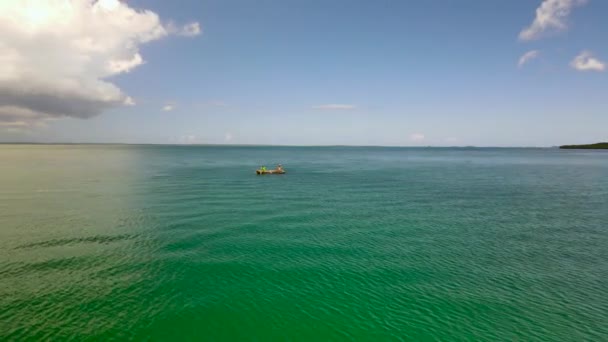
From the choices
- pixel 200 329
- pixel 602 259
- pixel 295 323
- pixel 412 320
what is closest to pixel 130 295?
pixel 200 329

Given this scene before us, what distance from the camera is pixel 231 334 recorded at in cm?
1923

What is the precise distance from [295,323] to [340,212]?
28660 millimetres

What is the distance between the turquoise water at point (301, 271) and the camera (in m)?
19.8

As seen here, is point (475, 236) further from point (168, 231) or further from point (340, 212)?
point (168, 231)

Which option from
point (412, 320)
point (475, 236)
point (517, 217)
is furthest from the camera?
point (517, 217)

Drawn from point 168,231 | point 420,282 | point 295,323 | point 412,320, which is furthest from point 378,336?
point 168,231

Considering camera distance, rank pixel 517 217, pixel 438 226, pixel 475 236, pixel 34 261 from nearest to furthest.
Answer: pixel 34 261 < pixel 475 236 < pixel 438 226 < pixel 517 217

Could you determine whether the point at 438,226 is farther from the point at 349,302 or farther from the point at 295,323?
the point at 295,323

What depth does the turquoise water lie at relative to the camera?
780 inches

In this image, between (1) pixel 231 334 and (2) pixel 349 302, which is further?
(2) pixel 349 302

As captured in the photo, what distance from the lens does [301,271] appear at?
27.3m

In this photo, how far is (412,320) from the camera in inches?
806

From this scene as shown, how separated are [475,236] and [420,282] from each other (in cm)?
Result: 1531

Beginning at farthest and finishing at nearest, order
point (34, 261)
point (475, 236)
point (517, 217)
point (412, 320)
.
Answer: point (517, 217)
point (475, 236)
point (34, 261)
point (412, 320)
